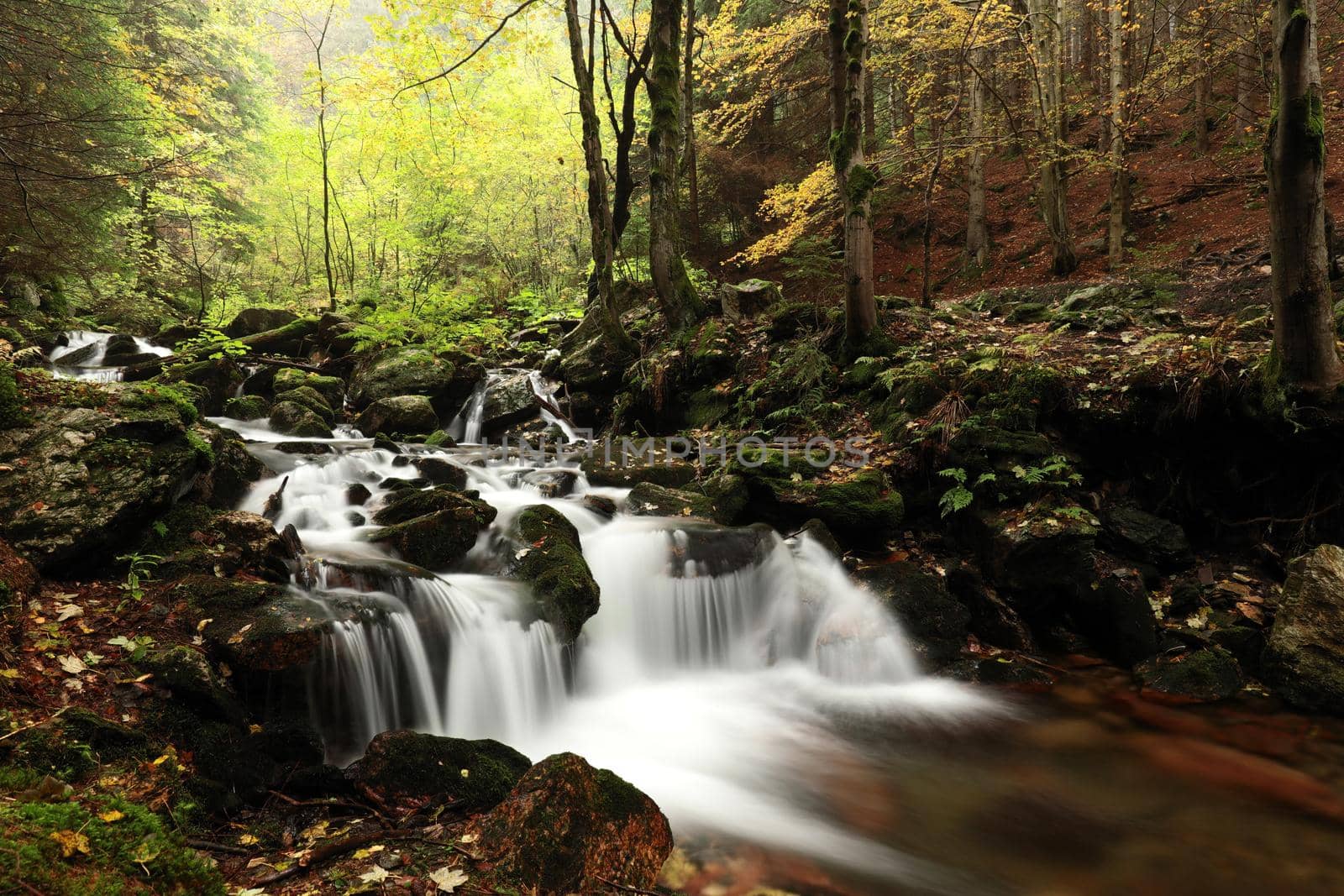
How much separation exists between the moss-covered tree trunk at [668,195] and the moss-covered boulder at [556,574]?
6169 mm

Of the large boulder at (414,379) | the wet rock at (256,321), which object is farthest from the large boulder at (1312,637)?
the wet rock at (256,321)

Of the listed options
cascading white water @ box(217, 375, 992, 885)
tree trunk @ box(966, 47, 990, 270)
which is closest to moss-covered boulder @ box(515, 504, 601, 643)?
cascading white water @ box(217, 375, 992, 885)

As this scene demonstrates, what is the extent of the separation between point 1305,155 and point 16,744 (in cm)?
858

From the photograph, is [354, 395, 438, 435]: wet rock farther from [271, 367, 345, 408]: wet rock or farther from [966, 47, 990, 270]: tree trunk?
[966, 47, 990, 270]: tree trunk

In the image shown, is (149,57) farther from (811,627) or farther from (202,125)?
(811,627)

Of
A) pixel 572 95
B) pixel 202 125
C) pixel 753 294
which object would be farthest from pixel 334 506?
pixel 202 125

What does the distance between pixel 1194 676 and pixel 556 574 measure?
17.3ft

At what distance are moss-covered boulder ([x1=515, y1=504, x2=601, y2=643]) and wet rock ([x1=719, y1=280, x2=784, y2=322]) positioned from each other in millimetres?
7093

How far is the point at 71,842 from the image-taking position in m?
1.91

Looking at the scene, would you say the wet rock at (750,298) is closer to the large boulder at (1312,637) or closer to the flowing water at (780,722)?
the flowing water at (780,722)

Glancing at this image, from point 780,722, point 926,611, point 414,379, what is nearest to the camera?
point 780,722

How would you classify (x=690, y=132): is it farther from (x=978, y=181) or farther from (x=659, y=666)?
(x=659, y=666)

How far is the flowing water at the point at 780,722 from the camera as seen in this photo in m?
3.61

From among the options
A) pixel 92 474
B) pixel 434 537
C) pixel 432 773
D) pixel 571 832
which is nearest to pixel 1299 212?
pixel 571 832
